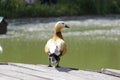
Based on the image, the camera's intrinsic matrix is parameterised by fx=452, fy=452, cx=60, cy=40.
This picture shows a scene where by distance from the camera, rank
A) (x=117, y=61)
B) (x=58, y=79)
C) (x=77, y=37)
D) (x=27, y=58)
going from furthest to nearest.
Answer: (x=77, y=37), (x=27, y=58), (x=117, y=61), (x=58, y=79)

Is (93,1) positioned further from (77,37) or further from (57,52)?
(57,52)

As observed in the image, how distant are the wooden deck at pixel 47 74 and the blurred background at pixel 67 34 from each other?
161 inches

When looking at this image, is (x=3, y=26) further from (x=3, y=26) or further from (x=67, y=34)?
(x=67, y=34)

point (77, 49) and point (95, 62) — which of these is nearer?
point (95, 62)

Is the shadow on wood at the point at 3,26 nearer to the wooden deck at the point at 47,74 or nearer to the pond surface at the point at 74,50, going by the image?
the pond surface at the point at 74,50

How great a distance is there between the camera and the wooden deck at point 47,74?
177 inches

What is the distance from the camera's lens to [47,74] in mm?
4680

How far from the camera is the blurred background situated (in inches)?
412

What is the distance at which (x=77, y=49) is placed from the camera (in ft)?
40.1

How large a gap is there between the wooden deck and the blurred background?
408cm

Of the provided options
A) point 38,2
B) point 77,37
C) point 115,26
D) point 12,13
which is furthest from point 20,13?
point 77,37

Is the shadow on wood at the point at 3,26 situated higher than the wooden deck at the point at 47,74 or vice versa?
the wooden deck at the point at 47,74

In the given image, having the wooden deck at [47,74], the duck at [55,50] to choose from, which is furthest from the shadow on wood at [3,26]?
the wooden deck at [47,74]

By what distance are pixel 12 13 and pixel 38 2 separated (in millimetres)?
2883
